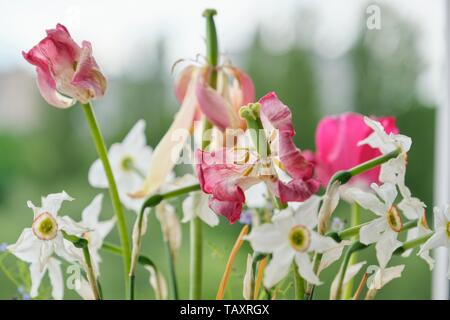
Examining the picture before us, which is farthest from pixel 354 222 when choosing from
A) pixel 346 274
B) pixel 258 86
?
pixel 258 86

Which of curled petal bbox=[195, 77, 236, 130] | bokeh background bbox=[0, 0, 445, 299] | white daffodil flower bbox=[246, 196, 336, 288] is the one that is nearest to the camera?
white daffodil flower bbox=[246, 196, 336, 288]

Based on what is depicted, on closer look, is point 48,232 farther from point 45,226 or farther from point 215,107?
point 215,107

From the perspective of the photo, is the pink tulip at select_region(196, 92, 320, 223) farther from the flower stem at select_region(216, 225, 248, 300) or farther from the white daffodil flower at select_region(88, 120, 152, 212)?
the white daffodil flower at select_region(88, 120, 152, 212)

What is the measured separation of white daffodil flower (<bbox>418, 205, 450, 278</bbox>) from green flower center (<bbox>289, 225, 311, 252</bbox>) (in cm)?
8

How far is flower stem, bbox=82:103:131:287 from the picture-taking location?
0.42 metres

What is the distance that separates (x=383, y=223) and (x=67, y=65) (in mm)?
201

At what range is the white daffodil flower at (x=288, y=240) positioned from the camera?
1.14ft

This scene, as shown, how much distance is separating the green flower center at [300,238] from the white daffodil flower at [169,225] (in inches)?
6.3

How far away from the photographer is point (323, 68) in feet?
10.9

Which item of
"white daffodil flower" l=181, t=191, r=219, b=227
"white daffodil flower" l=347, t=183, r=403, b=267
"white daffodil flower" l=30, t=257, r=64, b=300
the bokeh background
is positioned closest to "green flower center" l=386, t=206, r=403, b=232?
"white daffodil flower" l=347, t=183, r=403, b=267

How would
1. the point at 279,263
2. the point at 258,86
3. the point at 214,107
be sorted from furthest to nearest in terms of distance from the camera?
1. the point at 258,86
2. the point at 214,107
3. the point at 279,263

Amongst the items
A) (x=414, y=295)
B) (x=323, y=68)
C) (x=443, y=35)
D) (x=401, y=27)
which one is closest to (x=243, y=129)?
(x=443, y=35)

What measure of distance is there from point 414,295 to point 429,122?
80cm

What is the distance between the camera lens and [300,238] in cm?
35
